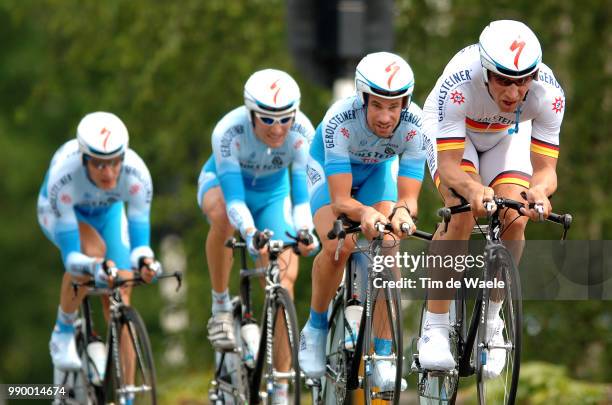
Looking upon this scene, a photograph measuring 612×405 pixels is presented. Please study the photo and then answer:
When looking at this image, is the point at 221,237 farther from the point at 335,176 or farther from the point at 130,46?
the point at 130,46

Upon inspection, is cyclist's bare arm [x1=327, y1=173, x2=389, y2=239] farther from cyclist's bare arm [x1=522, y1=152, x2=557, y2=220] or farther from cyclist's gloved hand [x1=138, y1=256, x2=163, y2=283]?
cyclist's gloved hand [x1=138, y1=256, x2=163, y2=283]

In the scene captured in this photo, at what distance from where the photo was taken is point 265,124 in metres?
11.3

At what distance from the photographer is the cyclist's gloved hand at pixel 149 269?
11664 millimetres

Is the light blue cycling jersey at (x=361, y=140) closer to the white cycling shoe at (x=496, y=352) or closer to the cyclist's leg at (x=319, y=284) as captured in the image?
the cyclist's leg at (x=319, y=284)

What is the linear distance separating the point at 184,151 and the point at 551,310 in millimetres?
5434

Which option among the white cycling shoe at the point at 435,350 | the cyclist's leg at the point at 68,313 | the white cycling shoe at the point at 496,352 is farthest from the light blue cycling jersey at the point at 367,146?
the cyclist's leg at the point at 68,313

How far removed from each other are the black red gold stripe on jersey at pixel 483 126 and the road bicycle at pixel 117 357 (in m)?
2.71

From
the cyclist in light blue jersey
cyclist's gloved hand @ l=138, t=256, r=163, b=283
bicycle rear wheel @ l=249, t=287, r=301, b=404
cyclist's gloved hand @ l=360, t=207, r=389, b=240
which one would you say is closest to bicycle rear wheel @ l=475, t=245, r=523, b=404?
cyclist's gloved hand @ l=360, t=207, r=389, b=240

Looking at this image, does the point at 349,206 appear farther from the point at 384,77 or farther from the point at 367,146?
the point at 384,77

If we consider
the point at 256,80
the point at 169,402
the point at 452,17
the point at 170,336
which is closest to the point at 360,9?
the point at 256,80

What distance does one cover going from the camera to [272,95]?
1113 centimetres

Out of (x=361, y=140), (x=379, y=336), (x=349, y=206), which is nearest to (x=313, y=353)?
(x=379, y=336)

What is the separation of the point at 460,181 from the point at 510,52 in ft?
2.69

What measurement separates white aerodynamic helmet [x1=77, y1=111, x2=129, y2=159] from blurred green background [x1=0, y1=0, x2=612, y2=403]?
5.02 m
